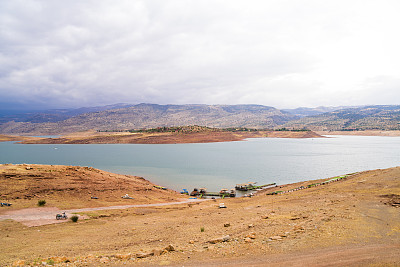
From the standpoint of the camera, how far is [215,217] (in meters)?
19.1

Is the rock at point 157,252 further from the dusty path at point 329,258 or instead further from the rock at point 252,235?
the rock at point 252,235

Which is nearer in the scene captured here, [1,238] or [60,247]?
[60,247]

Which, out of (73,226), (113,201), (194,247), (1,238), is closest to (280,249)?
(194,247)

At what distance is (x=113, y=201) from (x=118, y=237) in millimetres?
12248

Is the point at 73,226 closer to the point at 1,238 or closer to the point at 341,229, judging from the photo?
the point at 1,238

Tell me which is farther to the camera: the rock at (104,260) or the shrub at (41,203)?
the shrub at (41,203)

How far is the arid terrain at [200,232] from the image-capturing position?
10086 mm

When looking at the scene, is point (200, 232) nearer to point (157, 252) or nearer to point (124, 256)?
point (157, 252)

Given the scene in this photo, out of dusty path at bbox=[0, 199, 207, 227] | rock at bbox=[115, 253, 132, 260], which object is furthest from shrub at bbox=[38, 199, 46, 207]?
rock at bbox=[115, 253, 132, 260]

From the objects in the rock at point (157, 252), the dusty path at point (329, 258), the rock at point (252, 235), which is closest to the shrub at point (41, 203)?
the rock at point (157, 252)

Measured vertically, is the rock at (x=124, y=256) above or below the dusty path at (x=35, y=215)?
above

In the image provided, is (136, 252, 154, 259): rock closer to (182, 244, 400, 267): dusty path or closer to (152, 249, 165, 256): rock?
(152, 249, 165, 256): rock

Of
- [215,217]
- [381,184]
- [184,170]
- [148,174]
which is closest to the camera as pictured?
[215,217]

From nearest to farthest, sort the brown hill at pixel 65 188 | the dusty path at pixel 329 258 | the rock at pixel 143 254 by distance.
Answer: the dusty path at pixel 329 258 → the rock at pixel 143 254 → the brown hill at pixel 65 188
